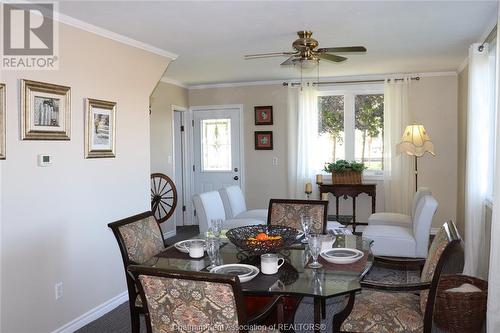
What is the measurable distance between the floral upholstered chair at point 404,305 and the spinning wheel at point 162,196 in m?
3.86

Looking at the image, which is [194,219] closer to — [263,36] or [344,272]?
[263,36]

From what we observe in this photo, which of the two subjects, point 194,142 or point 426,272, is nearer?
point 426,272

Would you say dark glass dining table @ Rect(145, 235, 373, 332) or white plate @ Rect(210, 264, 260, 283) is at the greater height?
white plate @ Rect(210, 264, 260, 283)

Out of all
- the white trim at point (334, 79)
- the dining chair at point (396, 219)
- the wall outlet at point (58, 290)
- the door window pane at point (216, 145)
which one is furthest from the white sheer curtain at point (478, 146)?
the door window pane at point (216, 145)

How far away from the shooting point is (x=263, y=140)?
6871 mm

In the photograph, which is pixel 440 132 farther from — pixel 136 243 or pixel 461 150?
pixel 136 243

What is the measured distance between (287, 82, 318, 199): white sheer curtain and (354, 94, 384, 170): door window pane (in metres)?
0.65

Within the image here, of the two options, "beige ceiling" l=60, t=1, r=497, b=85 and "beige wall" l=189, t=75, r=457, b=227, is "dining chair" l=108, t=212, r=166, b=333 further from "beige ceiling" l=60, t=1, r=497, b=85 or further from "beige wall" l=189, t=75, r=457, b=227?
"beige wall" l=189, t=75, r=457, b=227

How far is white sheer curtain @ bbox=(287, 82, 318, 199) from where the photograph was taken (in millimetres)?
6492

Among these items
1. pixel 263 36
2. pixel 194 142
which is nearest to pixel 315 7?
pixel 263 36

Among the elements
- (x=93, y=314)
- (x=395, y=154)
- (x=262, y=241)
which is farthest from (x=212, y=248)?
(x=395, y=154)

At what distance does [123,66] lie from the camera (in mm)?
3984

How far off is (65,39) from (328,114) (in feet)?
14.1

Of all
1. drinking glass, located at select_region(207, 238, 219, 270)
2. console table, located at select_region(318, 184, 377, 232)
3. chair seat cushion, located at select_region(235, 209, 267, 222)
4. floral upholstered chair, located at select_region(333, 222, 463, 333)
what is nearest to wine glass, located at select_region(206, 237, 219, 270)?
drinking glass, located at select_region(207, 238, 219, 270)
